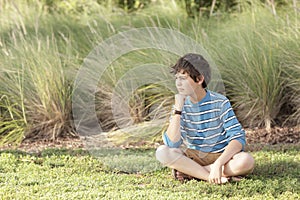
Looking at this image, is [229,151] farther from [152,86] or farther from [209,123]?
[152,86]

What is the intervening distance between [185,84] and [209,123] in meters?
0.36

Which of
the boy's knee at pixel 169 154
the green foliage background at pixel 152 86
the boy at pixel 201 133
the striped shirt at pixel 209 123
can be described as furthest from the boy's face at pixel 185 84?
the green foliage background at pixel 152 86

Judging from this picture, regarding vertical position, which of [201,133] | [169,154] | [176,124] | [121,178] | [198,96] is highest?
[198,96]

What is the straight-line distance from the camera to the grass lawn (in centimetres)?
455

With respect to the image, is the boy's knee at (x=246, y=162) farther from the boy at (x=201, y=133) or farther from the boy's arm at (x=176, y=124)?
the boy's arm at (x=176, y=124)

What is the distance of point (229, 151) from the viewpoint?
4.75m

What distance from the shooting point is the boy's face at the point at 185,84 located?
483 centimetres

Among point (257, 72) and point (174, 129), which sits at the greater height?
point (174, 129)

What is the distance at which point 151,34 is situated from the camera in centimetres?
754

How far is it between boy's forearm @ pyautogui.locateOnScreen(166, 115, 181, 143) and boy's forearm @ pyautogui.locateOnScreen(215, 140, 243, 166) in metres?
0.36

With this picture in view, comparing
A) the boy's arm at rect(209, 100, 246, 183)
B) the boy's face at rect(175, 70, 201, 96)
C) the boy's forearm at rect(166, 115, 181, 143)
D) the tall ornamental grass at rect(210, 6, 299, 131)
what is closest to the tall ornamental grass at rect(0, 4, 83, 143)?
the tall ornamental grass at rect(210, 6, 299, 131)

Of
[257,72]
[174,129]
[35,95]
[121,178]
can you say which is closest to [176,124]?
[174,129]

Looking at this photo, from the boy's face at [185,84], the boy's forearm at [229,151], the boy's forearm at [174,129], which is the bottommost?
the boy's forearm at [229,151]

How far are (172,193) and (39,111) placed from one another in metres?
3.05
